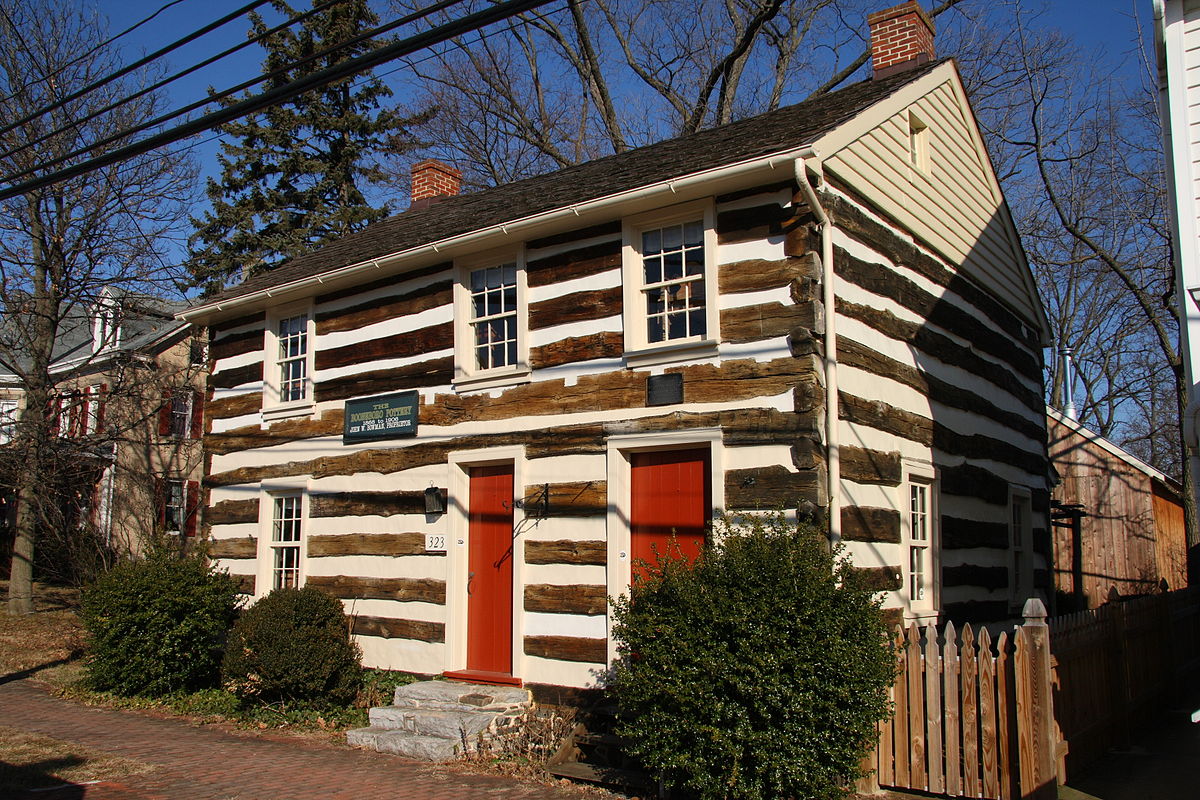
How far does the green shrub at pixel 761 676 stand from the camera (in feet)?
22.7

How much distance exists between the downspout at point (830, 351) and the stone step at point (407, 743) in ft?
13.2

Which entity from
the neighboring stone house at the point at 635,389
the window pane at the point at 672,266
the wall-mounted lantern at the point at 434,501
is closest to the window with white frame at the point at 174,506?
the neighboring stone house at the point at 635,389

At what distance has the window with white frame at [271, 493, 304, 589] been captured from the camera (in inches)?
522

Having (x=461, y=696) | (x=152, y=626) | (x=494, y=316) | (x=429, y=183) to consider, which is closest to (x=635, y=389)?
(x=494, y=316)

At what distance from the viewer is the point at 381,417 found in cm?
1209

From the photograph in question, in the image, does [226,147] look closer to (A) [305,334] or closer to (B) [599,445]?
(A) [305,334]

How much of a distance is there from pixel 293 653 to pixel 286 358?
471cm

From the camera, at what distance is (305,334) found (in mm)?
13750

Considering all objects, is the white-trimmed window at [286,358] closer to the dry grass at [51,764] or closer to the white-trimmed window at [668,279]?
the dry grass at [51,764]

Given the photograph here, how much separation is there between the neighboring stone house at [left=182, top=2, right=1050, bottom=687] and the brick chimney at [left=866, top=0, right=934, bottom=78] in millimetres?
50

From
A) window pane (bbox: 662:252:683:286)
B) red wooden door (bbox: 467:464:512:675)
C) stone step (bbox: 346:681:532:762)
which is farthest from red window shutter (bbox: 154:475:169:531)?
window pane (bbox: 662:252:683:286)

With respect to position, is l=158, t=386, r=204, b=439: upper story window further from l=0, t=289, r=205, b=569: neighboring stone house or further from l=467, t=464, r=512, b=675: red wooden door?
l=467, t=464, r=512, b=675: red wooden door

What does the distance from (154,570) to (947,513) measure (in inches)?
377

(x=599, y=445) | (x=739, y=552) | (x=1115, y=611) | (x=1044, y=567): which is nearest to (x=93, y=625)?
(x=599, y=445)
